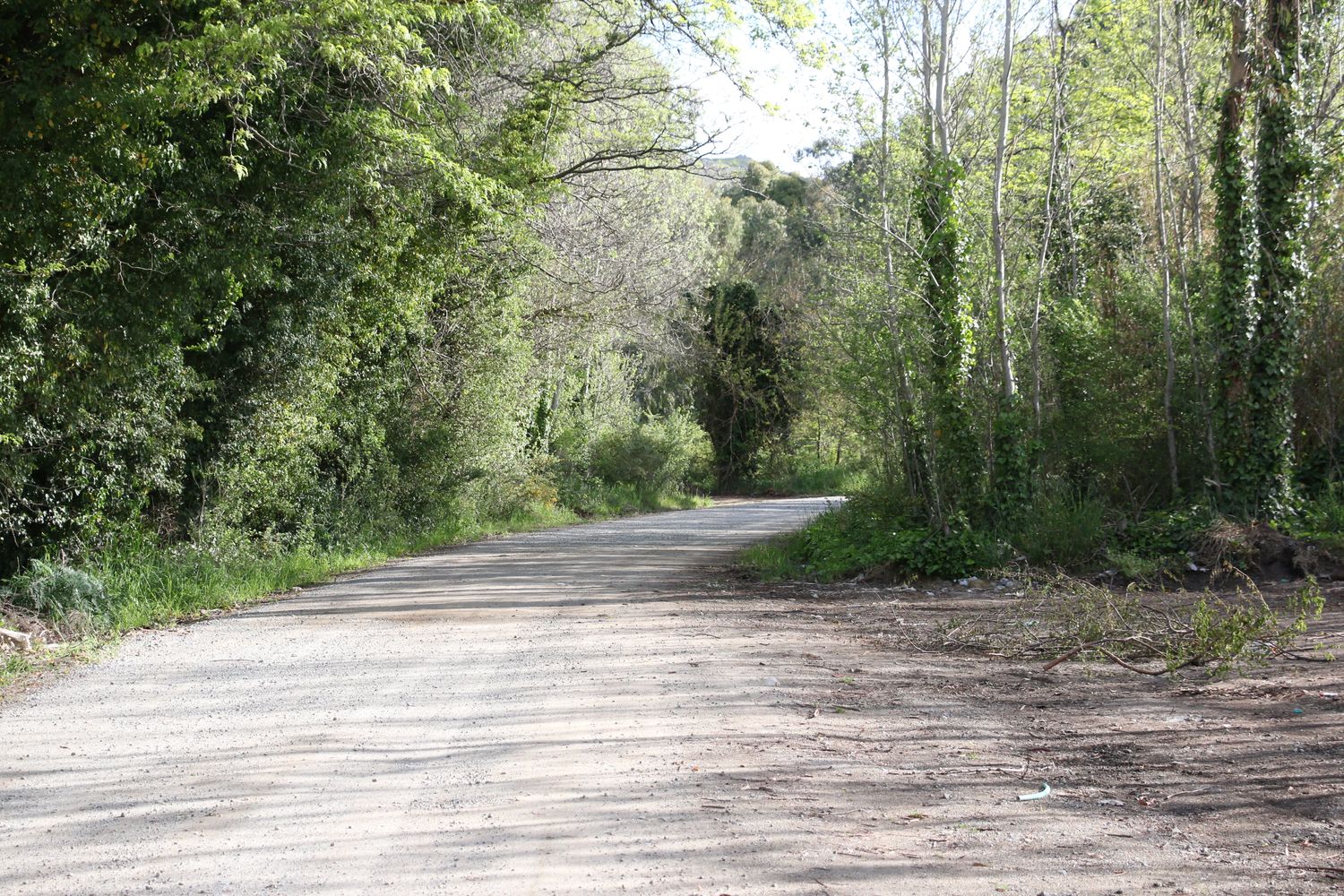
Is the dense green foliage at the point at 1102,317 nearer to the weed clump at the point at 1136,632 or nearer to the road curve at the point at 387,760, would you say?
the weed clump at the point at 1136,632

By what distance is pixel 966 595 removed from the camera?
39.4 ft

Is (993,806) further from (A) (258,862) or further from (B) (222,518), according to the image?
(B) (222,518)

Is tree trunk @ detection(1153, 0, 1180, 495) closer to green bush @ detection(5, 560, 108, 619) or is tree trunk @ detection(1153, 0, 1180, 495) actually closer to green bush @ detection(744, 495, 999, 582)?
green bush @ detection(744, 495, 999, 582)

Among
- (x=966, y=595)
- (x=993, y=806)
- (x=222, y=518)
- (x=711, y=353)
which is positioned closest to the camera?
(x=993, y=806)

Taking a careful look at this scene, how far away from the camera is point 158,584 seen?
11.5 meters

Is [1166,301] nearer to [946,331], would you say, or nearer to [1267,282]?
[1267,282]

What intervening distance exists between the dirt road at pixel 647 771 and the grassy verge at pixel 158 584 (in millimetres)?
536

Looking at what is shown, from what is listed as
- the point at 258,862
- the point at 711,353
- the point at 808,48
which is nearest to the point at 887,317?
the point at 808,48

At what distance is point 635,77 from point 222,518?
8.61 m

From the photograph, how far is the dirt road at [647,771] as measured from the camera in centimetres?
426

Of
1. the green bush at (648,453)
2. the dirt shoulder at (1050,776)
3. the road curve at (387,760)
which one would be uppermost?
the green bush at (648,453)

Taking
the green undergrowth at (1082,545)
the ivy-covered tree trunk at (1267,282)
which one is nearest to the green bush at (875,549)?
the green undergrowth at (1082,545)

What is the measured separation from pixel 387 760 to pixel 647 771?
1.42 meters

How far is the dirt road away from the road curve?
22mm
